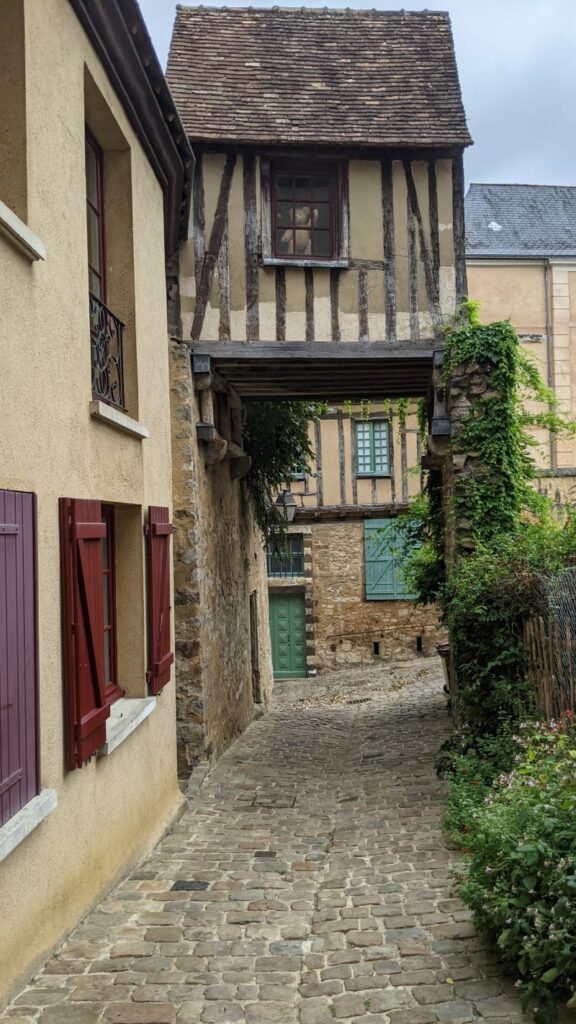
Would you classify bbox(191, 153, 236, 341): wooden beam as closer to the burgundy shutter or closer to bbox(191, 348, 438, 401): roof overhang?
bbox(191, 348, 438, 401): roof overhang

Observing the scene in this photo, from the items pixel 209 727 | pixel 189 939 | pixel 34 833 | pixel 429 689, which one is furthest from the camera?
pixel 429 689

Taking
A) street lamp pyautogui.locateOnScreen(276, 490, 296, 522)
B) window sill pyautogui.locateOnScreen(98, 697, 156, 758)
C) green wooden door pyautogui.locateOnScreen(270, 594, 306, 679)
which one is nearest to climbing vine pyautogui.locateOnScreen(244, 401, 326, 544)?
street lamp pyautogui.locateOnScreen(276, 490, 296, 522)

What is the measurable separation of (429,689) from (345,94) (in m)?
8.58

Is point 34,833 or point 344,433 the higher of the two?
point 344,433

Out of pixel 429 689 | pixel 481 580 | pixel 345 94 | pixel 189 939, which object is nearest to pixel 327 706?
pixel 429 689

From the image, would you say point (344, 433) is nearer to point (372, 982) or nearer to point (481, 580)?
point (481, 580)

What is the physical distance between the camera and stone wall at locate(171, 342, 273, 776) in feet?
24.2

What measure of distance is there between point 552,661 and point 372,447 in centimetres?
1213

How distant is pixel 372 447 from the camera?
17.4 m

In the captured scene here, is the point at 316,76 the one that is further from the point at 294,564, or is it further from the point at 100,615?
the point at 294,564

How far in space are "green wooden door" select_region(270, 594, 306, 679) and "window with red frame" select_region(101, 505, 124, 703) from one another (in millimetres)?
13077

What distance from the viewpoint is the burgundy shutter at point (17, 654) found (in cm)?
305

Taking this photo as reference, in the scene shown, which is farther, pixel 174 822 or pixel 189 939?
pixel 174 822

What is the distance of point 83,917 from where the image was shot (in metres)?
3.94
